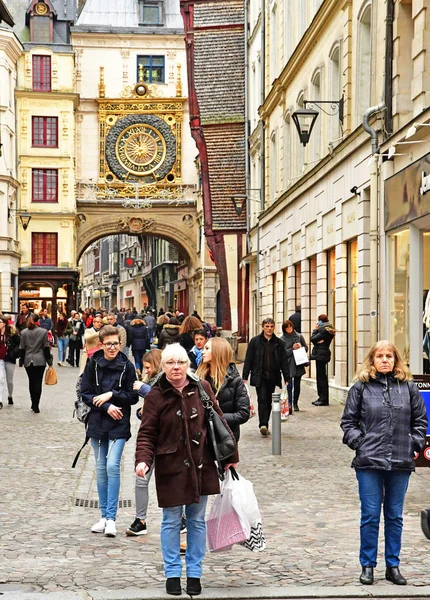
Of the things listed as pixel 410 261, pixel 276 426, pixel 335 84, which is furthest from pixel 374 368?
pixel 335 84

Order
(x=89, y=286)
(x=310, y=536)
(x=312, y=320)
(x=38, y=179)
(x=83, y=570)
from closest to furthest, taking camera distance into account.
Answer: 1. (x=83, y=570)
2. (x=310, y=536)
3. (x=312, y=320)
4. (x=38, y=179)
5. (x=89, y=286)

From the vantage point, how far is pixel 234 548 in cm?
856

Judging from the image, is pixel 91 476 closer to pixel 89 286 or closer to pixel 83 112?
pixel 83 112

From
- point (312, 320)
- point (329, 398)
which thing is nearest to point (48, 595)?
point (329, 398)

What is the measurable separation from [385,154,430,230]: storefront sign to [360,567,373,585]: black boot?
9.21 m

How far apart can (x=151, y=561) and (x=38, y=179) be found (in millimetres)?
50562

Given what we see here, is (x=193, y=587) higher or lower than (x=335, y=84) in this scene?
lower

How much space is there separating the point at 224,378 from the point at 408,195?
28.1 feet

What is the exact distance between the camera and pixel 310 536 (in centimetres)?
887

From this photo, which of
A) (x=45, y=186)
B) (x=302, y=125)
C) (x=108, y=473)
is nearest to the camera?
(x=108, y=473)

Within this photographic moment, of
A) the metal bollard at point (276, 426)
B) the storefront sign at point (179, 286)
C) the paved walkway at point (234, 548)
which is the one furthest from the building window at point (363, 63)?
the storefront sign at point (179, 286)

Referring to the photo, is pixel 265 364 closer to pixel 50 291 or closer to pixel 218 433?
pixel 218 433

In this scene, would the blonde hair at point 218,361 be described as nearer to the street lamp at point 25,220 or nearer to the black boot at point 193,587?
the black boot at point 193,587

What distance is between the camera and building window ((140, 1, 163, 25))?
60625mm
